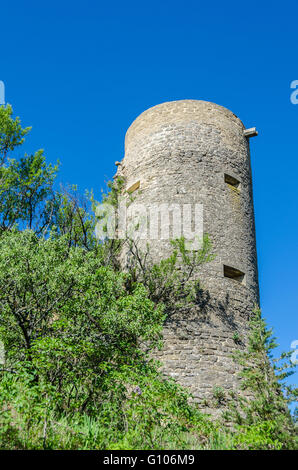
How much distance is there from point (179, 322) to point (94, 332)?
2.33 m

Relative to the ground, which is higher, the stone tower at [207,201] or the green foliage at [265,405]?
the stone tower at [207,201]

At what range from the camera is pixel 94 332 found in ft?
22.3

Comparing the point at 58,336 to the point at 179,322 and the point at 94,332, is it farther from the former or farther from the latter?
the point at 179,322

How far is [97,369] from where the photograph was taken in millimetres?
6590

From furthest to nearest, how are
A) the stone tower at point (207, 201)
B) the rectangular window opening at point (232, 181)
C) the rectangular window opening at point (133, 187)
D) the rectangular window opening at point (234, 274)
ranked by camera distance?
the rectangular window opening at point (133, 187) → the rectangular window opening at point (232, 181) → the rectangular window opening at point (234, 274) → the stone tower at point (207, 201)

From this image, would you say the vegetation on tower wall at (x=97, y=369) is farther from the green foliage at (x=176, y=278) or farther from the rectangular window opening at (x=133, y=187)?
the rectangular window opening at (x=133, y=187)

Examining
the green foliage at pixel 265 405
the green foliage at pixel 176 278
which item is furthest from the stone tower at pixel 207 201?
the green foliage at pixel 265 405

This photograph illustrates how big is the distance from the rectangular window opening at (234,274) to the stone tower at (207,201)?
21 mm

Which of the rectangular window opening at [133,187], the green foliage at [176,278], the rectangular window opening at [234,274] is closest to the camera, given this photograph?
the green foliage at [176,278]

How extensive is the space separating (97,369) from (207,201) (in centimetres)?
453

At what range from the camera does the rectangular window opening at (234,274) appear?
938 centimetres

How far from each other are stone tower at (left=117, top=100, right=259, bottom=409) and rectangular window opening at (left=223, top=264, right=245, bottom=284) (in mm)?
21
